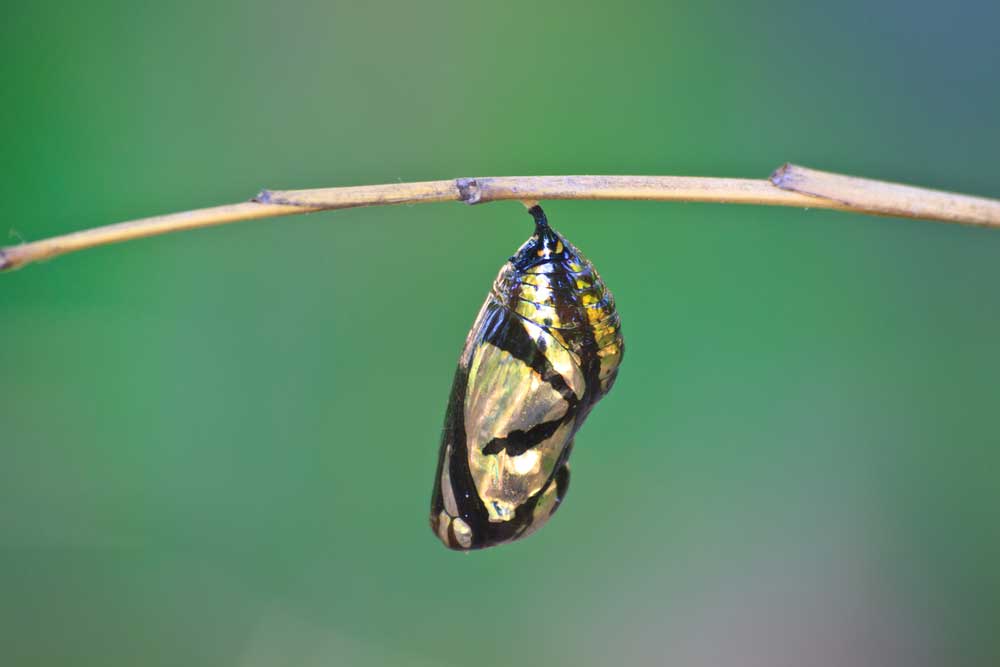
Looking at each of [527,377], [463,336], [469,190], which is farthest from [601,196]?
[463,336]

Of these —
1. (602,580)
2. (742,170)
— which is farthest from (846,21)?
(602,580)

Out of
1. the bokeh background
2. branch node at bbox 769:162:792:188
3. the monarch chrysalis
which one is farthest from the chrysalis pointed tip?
the bokeh background

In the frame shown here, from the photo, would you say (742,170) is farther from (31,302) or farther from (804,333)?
(31,302)

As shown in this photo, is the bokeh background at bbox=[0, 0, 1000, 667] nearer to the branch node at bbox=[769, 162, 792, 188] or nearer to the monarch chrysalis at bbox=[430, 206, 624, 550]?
the monarch chrysalis at bbox=[430, 206, 624, 550]

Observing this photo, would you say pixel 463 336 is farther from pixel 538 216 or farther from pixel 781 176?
pixel 781 176

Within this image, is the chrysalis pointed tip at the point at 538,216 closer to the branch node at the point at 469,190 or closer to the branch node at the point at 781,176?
the branch node at the point at 469,190

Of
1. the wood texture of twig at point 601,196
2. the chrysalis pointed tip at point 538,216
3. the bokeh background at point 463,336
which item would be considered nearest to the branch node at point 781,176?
the wood texture of twig at point 601,196
